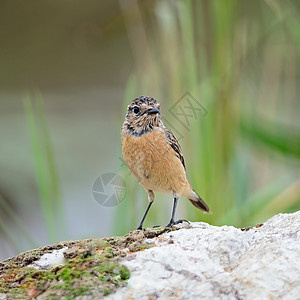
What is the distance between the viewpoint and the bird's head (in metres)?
4.58

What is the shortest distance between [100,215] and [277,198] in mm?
4547

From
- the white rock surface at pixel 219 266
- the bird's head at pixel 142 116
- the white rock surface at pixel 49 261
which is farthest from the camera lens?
the bird's head at pixel 142 116

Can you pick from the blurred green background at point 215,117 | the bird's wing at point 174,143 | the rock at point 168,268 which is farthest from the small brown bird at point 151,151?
the rock at point 168,268

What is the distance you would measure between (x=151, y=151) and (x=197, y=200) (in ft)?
2.11

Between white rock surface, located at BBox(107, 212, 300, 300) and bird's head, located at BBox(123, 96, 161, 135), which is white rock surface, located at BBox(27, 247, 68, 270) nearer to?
white rock surface, located at BBox(107, 212, 300, 300)

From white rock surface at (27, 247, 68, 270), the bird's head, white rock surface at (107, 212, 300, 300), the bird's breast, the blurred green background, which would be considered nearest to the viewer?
white rock surface at (107, 212, 300, 300)

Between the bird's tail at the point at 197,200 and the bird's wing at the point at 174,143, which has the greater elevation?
the bird's wing at the point at 174,143

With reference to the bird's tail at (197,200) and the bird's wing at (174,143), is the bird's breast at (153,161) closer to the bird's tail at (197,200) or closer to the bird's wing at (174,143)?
the bird's wing at (174,143)

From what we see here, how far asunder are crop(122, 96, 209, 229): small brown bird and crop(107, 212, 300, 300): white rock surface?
146 cm

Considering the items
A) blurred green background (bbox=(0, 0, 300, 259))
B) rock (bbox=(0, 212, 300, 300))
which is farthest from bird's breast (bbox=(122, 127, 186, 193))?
rock (bbox=(0, 212, 300, 300))

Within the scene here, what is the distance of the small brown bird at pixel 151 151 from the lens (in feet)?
14.7

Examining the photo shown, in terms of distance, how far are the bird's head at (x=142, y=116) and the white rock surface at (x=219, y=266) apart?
1.65 metres

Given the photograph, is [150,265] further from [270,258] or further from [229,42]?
[229,42]

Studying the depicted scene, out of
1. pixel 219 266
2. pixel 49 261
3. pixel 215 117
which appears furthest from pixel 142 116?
pixel 219 266
